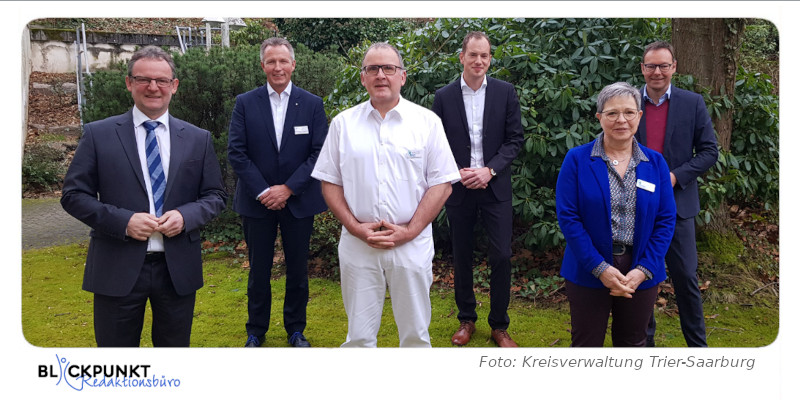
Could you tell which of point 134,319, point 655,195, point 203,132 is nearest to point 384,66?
point 203,132

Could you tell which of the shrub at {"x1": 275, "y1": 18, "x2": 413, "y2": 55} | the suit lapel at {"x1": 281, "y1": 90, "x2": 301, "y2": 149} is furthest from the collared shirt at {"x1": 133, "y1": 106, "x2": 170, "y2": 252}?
the shrub at {"x1": 275, "y1": 18, "x2": 413, "y2": 55}

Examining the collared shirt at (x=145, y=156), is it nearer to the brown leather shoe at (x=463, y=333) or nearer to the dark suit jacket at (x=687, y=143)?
the brown leather shoe at (x=463, y=333)

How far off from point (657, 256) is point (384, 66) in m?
1.79

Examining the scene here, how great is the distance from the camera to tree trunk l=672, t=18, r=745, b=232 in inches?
189

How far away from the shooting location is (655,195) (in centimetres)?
316

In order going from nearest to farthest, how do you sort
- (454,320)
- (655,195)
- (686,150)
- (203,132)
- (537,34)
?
(655,195) < (203,132) < (686,150) < (454,320) < (537,34)

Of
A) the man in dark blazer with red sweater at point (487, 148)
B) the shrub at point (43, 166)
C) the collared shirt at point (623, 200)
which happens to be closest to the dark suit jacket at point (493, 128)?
the man in dark blazer with red sweater at point (487, 148)

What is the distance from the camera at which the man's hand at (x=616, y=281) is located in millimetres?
3102

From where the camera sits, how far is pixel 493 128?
4.18 meters

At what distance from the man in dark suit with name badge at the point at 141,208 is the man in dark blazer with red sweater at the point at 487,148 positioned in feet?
5.68

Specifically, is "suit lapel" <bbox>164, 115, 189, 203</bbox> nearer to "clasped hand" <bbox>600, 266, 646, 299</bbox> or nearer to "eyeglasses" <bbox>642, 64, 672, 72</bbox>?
"clasped hand" <bbox>600, 266, 646, 299</bbox>

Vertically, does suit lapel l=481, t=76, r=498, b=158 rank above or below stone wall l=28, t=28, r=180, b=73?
below

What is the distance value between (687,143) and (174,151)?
3146 mm
